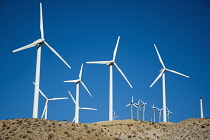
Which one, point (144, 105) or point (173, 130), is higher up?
point (144, 105)

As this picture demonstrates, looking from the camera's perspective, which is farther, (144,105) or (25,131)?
(144,105)

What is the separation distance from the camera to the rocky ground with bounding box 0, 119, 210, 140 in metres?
44.8

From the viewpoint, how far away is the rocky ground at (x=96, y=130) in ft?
Result: 147

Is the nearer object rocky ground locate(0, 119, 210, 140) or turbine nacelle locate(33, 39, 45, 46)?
rocky ground locate(0, 119, 210, 140)

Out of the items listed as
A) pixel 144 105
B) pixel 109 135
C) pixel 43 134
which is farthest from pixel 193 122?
pixel 144 105

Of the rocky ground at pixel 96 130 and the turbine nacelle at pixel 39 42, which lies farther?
the turbine nacelle at pixel 39 42

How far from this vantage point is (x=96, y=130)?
175 ft

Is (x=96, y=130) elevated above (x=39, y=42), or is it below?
below

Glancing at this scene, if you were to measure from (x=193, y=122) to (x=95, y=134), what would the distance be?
2614cm

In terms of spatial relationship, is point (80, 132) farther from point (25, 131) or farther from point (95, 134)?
point (25, 131)

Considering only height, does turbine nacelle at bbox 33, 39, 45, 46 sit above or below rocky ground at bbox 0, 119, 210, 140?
above

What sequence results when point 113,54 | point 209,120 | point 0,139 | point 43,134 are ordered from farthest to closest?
point 113,54 < point 209,120 < point 43,134 < point 0,139

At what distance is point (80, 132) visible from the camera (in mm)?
49156

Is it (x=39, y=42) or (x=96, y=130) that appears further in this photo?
(x=39, y=42)
